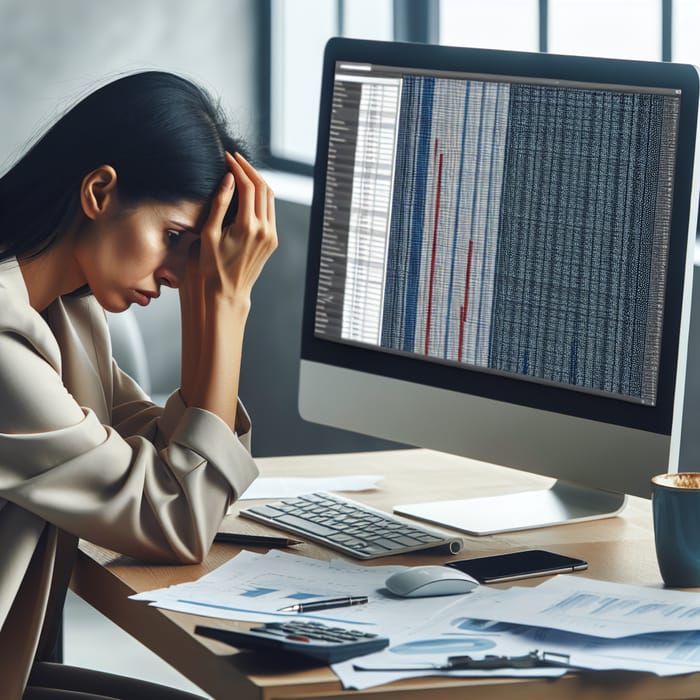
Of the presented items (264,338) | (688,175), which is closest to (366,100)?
(688,175)

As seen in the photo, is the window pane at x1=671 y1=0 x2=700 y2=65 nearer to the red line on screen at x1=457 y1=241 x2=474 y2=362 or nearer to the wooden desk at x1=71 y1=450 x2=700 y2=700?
the wooden desk at x1=71 y1=450 x2=700 y2=700

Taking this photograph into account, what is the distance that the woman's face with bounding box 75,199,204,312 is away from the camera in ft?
3.90

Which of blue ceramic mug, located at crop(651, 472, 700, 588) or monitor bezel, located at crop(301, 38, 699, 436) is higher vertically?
monitor bezel, located at crop(301, 38, 699, 436)

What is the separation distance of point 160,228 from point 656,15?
5.50 feet

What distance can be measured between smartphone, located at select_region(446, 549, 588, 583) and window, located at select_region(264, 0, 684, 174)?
1346mm

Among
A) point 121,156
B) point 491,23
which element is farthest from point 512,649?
point 491,23

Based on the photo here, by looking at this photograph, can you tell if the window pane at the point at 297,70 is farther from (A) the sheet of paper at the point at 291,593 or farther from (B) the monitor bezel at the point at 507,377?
(A) the sheet of paper at the point at 291,593

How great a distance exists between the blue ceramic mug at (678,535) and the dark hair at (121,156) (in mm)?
558

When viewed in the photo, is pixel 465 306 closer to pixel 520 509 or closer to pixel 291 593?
pixel 520 509

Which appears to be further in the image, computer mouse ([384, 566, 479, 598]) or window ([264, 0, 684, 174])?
window ([264, 0, 684, 174])

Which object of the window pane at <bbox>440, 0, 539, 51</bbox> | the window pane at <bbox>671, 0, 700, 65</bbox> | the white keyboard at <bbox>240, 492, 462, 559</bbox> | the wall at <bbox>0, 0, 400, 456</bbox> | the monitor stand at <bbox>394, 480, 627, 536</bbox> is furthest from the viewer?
the wall at <bbox>0, 0, 400, 456</bbox>

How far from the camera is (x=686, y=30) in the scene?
2467mm

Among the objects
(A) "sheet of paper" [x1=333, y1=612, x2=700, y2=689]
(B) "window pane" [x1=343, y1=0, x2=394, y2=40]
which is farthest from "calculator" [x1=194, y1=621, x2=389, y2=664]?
(B) "window pane" [x1=343, y1=0, x2=394, y2=40]

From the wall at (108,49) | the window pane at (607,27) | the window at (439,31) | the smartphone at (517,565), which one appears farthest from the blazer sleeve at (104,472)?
the wall at (108,49)
